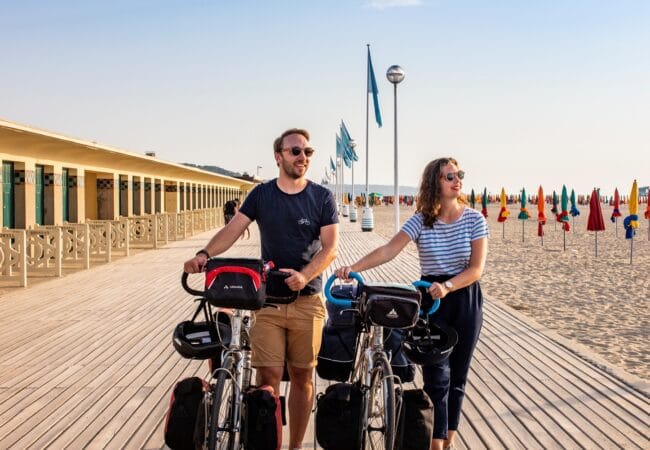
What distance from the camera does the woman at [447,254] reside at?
10.6 ft

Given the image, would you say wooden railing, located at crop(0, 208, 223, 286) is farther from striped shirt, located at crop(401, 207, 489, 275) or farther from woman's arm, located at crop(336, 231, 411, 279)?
striped shirt, located at crop(401, 207, 489, 275)

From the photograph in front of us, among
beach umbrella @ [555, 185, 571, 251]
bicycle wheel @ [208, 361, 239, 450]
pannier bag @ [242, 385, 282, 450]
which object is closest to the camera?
bicycle wheel @ [208, 361, 239, 450]

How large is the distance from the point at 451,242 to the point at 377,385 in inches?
35.8

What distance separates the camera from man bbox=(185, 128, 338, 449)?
311 centimetres

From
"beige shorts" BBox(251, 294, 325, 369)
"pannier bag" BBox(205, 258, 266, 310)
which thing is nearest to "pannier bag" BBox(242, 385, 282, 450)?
"beige shorts" BBox(251, 294, 325, 369)

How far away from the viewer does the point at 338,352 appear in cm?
322

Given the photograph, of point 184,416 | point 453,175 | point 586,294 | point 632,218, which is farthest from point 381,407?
point 632,218

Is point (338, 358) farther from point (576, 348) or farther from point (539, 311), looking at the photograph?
point (539, 311)

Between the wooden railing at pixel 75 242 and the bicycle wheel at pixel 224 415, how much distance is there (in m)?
9.05

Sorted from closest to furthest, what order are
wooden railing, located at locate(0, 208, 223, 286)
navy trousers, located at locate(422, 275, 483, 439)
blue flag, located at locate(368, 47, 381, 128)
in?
navy trousers, located at locate(422, 275, 483, 439)
wooden railing, located at locate(0, 208, 223, 286)
blue flag, located at locate(368, 47, 381, 128)

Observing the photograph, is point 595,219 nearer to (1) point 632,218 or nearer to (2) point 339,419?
(1) point 632,218

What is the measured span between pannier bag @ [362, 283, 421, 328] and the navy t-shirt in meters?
0.52

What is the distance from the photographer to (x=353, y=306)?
3109mm

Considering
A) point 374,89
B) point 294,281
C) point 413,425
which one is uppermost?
point 374,89
